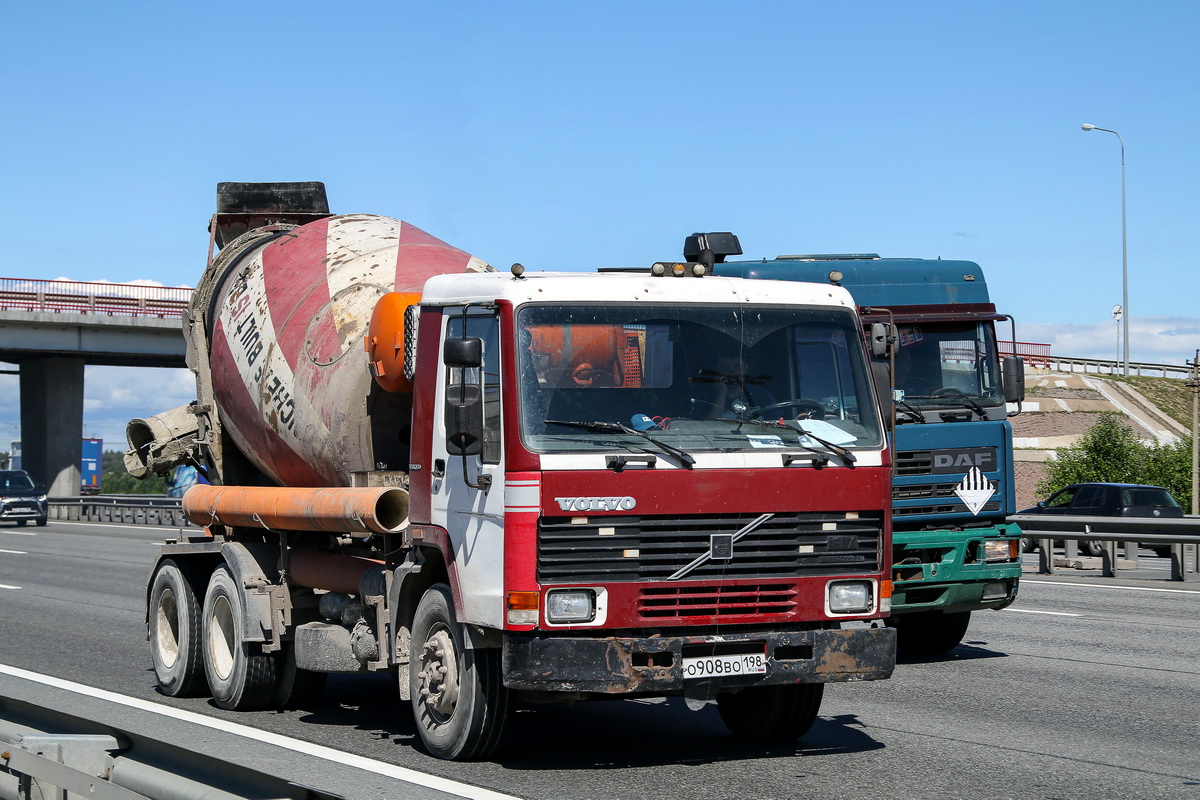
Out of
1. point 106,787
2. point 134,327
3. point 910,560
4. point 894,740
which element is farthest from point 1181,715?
point 134,327

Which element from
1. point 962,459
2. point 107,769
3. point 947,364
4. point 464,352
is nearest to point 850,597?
point 464,352

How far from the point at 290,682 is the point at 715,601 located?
395cm

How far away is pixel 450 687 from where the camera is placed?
789 centimetres

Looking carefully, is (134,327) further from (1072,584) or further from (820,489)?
(820,489)

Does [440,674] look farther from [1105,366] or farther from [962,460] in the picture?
[1105,366]

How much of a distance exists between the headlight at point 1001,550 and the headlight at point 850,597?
188 inches

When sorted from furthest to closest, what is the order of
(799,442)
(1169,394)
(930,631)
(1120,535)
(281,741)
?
(1169,394), (1120,535), (930,631), (281,741), (799,442)

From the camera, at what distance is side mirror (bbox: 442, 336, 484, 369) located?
741 cm

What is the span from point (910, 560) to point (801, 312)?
4511 millimetres

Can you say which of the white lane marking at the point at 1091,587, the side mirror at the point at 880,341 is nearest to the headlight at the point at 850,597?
the side mirror at the point at 880,341

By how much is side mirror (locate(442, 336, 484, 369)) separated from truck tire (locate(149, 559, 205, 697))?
14.9ft

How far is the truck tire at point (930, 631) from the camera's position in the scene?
12.8 m

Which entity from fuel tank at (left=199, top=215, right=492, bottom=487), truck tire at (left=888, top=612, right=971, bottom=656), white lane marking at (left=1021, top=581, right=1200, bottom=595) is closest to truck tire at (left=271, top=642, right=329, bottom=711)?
fuel tank at (left=199, top=215, right=492, bottom=487)

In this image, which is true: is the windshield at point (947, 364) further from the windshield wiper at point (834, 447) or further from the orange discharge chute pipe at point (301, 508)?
the orange discharge chute pipe at point (301, 508)
